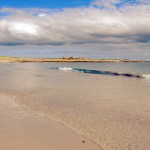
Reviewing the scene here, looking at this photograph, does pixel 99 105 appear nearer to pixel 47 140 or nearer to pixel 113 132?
pixel 113 132

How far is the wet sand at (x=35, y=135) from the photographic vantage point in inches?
301

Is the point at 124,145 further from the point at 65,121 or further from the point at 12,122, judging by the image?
the point at 12,122

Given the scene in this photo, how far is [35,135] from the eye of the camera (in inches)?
338

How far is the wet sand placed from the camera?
7.65 metres

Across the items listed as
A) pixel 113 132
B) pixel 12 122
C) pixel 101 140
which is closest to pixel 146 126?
pixel 113 132

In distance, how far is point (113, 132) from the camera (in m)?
9.09

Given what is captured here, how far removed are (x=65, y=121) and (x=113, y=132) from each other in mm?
2229

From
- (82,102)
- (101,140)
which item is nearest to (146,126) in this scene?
(101,140)

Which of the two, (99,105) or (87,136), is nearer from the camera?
(87,136)

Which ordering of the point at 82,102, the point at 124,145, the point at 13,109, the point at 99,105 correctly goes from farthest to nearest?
the point at 82,102, the point at 99,105, the point at 13,109, the point at 124,145

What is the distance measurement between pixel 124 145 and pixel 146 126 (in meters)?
2.32

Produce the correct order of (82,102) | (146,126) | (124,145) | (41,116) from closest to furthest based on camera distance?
(124,145)
(146,126)
(41,116)
(82,102)

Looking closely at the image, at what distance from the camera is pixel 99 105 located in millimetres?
14055

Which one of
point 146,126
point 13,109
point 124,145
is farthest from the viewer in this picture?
point 13,109
